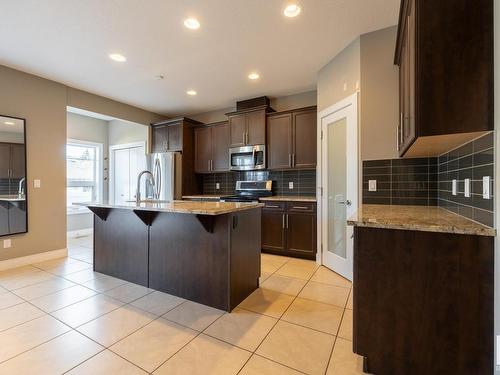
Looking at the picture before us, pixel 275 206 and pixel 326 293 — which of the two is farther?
pixel 275 206

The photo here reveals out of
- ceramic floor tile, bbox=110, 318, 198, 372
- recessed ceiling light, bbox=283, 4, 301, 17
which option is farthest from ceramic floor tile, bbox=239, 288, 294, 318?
recessed ceiling light, bbox=283, 4, 301, 17

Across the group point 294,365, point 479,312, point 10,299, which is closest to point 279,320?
point 294,365

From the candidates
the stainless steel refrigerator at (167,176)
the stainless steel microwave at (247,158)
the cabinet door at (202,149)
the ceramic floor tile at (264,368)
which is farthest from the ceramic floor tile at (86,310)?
the cabinet door at (202,149)

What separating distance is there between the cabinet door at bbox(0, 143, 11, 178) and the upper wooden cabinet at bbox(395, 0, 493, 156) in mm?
4550

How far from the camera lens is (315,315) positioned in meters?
2.10

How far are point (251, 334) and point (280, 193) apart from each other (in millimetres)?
2963

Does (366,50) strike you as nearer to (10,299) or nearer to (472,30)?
(472,30)

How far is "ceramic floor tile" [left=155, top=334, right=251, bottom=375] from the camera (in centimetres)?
147

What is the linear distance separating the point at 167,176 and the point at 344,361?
13.9 ft

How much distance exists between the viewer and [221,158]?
16.0ft

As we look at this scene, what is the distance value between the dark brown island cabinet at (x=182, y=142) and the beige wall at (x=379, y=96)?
3.45 meters

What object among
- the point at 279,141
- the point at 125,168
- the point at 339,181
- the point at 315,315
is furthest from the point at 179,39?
the point at 125,168

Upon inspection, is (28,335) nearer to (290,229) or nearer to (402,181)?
(290,229)

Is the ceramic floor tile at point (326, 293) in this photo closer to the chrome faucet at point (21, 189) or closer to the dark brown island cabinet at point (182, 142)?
the dark brown island cabinet at point (182, 142)
